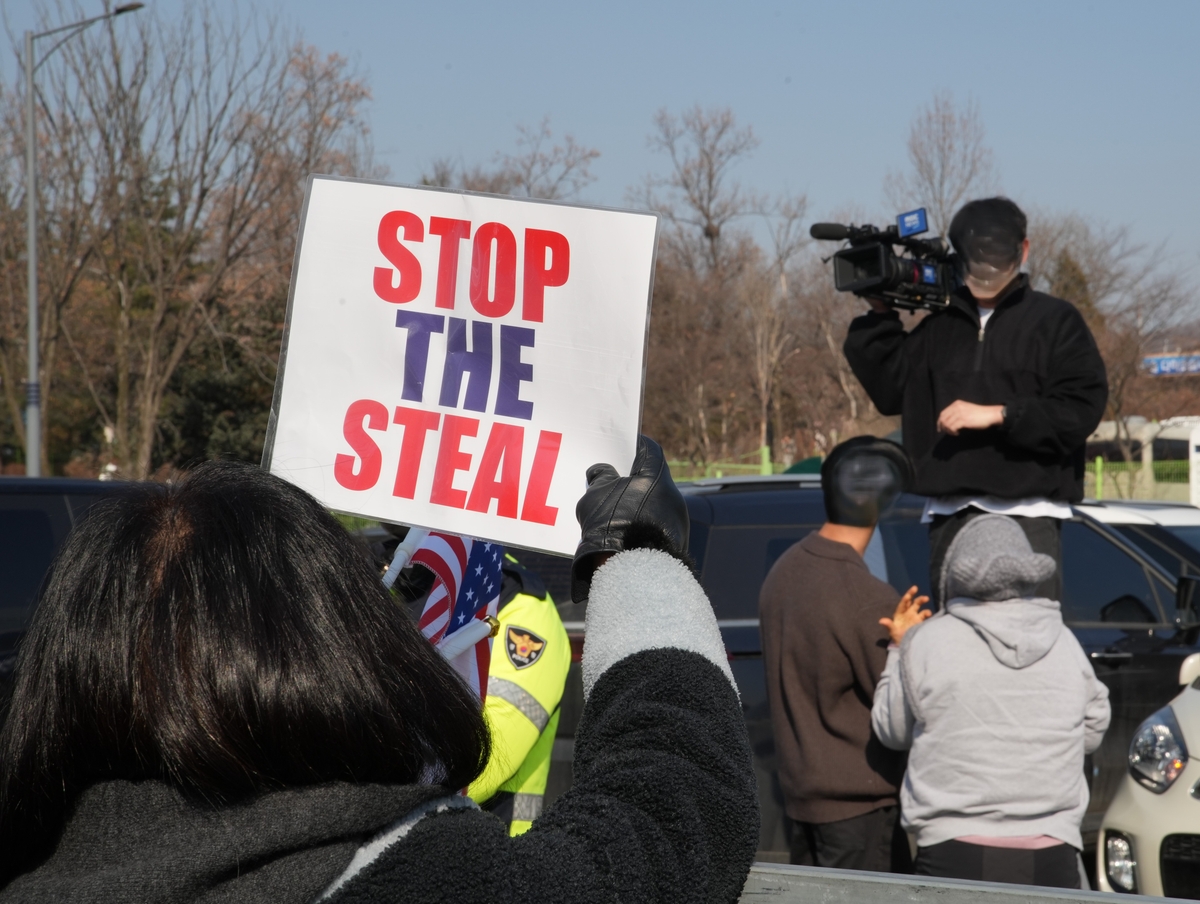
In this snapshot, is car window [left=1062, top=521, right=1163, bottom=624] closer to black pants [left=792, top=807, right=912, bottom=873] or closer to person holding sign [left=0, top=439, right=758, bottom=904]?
black pants [left=792, top=807, right=912, bottom=873]

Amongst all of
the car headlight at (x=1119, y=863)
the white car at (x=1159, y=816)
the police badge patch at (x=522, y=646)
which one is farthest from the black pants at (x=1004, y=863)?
the police badge patch at (x=522, y=646)

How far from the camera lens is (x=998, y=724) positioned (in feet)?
10.8

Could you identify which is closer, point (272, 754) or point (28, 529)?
point (272, 754)

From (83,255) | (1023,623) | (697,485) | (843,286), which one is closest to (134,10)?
(83,255)

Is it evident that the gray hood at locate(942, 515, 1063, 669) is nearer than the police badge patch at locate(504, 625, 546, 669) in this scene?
No

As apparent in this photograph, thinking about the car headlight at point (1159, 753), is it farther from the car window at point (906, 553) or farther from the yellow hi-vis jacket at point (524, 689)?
the yellow hi-vis jacket at point (524, 689)

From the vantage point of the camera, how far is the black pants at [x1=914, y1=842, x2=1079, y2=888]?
325cm

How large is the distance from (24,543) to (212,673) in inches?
177

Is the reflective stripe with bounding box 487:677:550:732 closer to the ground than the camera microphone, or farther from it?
closer to the ground

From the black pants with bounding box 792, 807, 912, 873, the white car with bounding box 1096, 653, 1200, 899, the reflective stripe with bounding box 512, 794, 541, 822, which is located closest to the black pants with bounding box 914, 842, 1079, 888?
the black pants with bounding box 792, 807, 912, 873

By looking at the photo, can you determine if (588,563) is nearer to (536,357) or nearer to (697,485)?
(536,357)

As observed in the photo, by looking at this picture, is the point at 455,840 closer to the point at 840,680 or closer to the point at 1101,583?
the point at 840,680

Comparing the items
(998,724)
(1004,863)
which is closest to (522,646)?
(998,724)

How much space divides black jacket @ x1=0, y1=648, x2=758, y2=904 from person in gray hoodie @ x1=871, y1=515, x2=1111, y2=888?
2209mm
